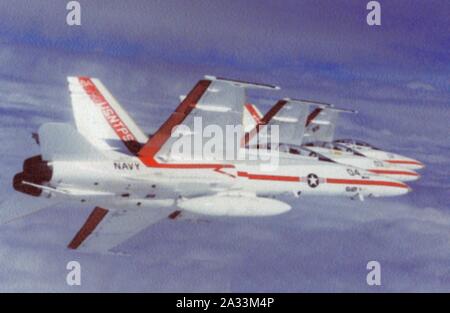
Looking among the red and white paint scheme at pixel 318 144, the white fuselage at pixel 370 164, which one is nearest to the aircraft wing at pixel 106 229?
the red and white paint scheme at pixel 318 144

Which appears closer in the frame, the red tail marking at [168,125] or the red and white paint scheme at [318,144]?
the red tail marking at [168,125]

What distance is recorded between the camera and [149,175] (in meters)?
19.2

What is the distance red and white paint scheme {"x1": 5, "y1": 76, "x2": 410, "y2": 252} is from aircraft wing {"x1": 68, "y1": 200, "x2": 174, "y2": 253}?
0.03 meters

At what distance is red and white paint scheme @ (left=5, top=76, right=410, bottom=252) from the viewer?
58.1 feet

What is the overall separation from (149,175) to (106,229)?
4397 mm

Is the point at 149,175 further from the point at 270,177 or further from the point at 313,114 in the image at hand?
the point at 313,114

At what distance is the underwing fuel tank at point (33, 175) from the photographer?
57.2 ft

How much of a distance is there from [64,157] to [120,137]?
14.2ft

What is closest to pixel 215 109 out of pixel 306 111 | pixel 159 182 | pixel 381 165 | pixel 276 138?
pixel 159 182

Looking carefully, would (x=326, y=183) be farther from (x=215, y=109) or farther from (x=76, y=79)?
(x=76, y=79)

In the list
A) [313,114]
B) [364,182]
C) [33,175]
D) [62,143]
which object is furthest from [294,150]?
[313,114]

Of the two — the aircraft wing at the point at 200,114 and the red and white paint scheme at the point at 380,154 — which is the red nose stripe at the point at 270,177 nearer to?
the aircraft wing at the point at 200,114

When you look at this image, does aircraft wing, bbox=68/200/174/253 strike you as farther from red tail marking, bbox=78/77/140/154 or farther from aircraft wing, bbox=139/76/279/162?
aircraft wing, bbox=139/76/279/162

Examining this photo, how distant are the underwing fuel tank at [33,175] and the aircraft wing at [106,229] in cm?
484
